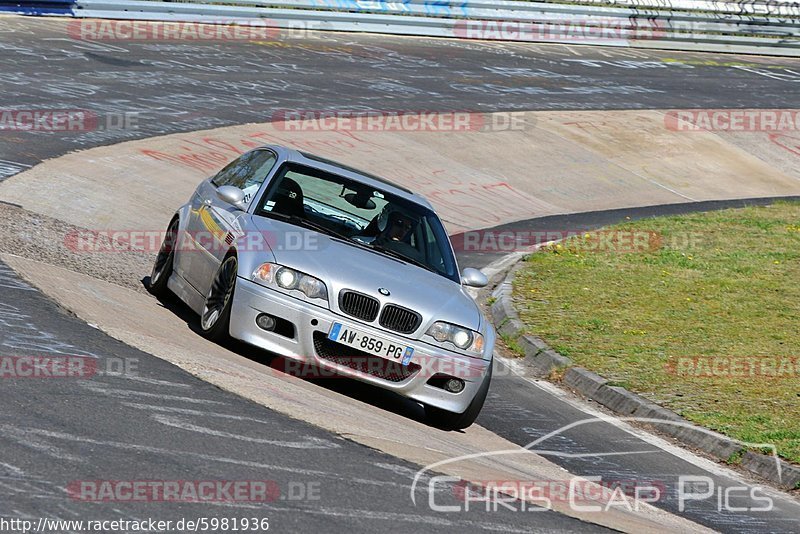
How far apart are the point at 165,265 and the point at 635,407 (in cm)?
415

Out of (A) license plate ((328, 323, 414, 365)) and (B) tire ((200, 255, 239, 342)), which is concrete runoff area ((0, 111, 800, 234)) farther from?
(A) license plate ((328, 323, 414, 365))

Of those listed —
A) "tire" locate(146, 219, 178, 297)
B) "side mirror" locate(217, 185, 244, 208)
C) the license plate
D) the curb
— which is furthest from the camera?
"tire" locate(146, 219, 178, 297)

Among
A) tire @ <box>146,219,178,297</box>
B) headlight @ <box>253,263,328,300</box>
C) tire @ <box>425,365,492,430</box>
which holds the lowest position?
tire @ <box>425,365,492,430</box>

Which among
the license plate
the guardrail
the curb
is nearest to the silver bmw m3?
the license plate

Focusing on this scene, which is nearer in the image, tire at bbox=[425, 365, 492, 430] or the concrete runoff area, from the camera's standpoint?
tire at bbox=[425, 365, 492, 430]

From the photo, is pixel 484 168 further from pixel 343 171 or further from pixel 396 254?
pixel 396 254

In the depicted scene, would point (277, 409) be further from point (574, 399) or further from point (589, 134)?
point (589, 134)

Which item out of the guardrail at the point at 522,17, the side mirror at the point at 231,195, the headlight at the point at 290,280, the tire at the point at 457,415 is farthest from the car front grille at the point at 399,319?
the guardrail at the point at 522,17

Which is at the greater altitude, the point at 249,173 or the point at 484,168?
the point at 249,173

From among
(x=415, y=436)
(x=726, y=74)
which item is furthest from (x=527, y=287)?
(x=726, y=74)

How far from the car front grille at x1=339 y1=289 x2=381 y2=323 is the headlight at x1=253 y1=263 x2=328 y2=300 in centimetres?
13

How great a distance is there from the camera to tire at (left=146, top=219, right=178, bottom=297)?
1030 cm

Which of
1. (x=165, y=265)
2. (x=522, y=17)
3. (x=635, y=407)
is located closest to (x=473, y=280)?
(x=635, y=407)

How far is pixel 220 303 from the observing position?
880 cm
